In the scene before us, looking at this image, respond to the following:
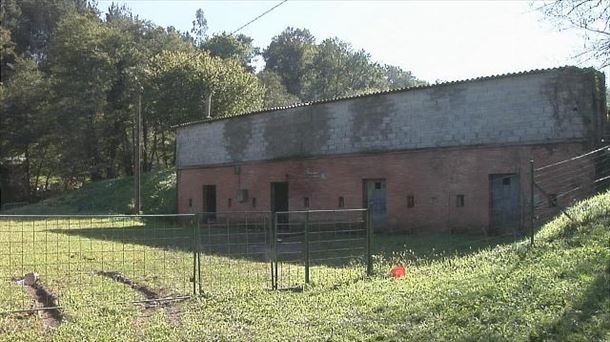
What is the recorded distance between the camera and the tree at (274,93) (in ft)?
192

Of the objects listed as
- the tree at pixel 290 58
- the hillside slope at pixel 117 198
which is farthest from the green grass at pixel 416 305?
the tree at pixel 290 58

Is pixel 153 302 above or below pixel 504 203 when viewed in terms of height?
below

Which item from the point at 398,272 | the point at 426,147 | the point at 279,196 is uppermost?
the point at 426,147

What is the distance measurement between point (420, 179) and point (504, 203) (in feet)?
9.13

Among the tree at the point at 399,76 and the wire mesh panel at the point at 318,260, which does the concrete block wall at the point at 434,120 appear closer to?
the wire mesh panel at the point at 318,260

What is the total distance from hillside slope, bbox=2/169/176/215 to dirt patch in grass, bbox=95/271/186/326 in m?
21.5

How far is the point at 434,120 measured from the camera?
63.3 ft

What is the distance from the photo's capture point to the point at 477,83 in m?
18.4

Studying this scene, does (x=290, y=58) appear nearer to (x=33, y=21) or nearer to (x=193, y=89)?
(x=33, y=21)

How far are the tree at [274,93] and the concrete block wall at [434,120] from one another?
3209cm

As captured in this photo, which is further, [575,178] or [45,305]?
[575,178]

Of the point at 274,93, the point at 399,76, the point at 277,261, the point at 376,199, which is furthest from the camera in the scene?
the point at 399,76

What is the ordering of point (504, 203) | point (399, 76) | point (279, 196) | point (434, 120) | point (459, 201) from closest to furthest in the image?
point (504, 203)
point (459, 201)
point (434, 120)
point (279, 196)
point (399, 76)

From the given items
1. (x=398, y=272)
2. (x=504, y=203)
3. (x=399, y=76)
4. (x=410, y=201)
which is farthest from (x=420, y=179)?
(x=399, y=76)
